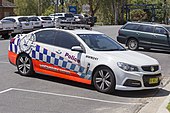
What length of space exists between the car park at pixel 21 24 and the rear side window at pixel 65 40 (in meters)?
20.8

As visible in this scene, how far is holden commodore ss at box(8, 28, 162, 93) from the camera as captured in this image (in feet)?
27.4

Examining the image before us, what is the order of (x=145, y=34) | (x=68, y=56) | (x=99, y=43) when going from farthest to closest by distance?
(x=145, y=34) → (x=99, y=43) → (x=68, y=56)

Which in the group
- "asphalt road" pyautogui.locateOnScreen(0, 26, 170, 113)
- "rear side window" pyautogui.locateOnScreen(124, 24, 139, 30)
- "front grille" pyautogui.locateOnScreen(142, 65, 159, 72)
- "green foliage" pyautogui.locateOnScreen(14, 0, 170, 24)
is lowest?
"asphalt road" pyautogui.locateOnScreen(0, 26, 170, 113)

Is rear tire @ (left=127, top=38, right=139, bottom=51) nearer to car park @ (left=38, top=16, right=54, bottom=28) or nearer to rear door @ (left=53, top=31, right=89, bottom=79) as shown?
rear door @ (left=53, top=31, right=89, bottom=79)

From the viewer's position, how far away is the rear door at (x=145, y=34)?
18875mm

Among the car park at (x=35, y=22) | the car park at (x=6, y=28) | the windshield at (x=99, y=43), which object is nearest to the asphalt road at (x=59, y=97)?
the windshield at (x=99, y=43)

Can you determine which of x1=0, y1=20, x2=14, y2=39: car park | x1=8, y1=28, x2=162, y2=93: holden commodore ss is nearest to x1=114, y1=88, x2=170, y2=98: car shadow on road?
x1=8, y1=28, x2=162, y2=93: holden commodore ss

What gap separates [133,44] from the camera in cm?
1953

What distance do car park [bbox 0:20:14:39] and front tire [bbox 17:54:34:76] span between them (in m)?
18.4

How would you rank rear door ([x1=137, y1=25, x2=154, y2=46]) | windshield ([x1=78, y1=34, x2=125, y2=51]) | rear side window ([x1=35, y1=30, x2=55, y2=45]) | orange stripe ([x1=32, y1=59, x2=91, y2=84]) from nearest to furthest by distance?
orange stripe ([x1=32, y1=59, x2=91, y2=84]) → windshield ([x1=78, y1=34, x2=125, y2=51]) → rear side window ([x1=35, y1=30, x2=55, y2=45]) → rear door ([x1=137, y1=25, x2=154, y2=46])

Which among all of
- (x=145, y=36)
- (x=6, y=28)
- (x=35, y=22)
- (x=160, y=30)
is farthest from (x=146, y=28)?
(x=35, y=22)

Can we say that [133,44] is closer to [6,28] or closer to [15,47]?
[15,47]

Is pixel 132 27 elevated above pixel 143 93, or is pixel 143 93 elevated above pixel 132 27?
pixel 132 27

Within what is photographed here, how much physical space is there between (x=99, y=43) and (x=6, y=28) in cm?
2047
